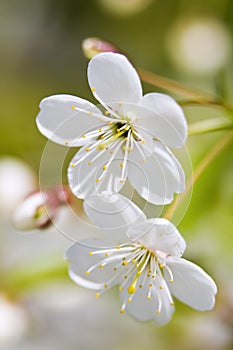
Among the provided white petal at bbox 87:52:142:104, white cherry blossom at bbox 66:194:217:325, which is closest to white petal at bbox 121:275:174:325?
white cherry blossom at bbox 66:194:217:325

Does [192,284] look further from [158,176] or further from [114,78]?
[114,78]

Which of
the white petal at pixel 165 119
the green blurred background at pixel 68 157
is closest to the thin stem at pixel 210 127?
the green blurred background at pixel 68 157

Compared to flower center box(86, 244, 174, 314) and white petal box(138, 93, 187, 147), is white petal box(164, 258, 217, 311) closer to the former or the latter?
flower center box(86, 244, 174, 314)

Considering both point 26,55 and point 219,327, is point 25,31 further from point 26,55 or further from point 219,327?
point 219,327

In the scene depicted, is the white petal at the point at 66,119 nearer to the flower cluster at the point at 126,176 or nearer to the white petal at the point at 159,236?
the flower cluster at the point at 126,176

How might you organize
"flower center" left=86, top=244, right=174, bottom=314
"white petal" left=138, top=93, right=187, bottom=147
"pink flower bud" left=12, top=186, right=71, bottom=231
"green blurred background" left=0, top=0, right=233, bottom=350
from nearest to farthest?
"white petal" left=138, top=93, right=187, bottom=147 < "flower center" left=86, top=244, right=174, bottom=314 < "pink flower bud" left=12, top=186, right=71, bottom=231 < "green blurred background" left=0, top=0, right=233, bottom=350

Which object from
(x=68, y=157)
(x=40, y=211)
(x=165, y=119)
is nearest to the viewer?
(x=165, y=119)

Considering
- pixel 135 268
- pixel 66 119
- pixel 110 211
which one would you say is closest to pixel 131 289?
pixel 135 268
